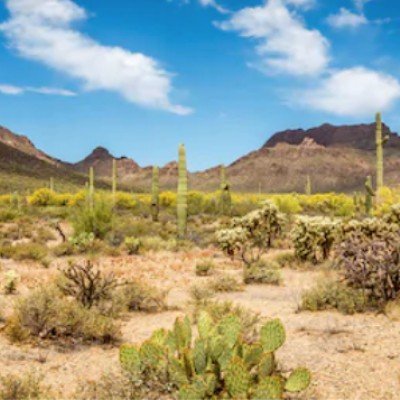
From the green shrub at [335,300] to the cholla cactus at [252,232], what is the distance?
590 centimetres

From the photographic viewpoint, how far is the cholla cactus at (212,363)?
4488 millimetres

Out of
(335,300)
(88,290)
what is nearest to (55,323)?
(88,290)

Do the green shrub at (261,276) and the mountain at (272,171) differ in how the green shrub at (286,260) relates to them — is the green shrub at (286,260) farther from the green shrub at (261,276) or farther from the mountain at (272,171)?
the mountain at (272,171)

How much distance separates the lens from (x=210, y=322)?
5492 millimetres

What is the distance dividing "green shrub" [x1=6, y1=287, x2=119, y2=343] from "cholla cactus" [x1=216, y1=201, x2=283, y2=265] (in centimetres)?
795

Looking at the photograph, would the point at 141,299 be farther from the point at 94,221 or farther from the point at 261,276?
the point at 94,221

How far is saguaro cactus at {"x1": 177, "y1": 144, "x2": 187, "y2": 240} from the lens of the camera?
20656mm

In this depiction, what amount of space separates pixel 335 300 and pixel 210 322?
3.65 metres

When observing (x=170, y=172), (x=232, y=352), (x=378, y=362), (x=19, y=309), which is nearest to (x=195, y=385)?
(x=232, y=352)

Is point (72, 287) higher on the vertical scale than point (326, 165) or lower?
lower

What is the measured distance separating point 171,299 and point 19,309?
3.34 metres

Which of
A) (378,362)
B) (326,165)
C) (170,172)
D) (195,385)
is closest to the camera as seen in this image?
(195,385)

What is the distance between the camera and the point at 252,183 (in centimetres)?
11281

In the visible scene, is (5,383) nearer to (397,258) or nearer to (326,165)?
(397,258)
